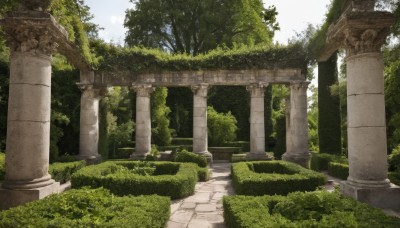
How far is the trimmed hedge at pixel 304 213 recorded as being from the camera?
16.6ft

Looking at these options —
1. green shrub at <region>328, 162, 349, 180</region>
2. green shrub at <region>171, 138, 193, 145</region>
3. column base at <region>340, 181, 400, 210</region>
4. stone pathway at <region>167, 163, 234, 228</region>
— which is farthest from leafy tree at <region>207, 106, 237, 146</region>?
column base at <region>340, 181, 400, 210</region>

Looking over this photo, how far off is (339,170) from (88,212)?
1162 centimetres

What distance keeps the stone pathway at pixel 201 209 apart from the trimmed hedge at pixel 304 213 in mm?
733

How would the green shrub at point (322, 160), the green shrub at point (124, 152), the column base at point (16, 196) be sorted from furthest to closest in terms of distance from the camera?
the green shrub at point (124, 152)
the green shrub at point (322, 160)
the column base at point (16, 196)

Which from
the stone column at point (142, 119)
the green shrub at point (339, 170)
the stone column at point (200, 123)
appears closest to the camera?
the green shrub at point (339, 170)

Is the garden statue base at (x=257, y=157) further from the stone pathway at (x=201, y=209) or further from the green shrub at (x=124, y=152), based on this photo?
the green shrub at (x=124, y=152)

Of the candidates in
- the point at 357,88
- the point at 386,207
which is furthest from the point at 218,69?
the point at 386,207

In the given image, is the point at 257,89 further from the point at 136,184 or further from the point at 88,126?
the point at 136,184

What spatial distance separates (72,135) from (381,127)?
1626 centimetres

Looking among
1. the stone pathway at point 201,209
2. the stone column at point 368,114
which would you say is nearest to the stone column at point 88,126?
the stone pathway at point 201,209

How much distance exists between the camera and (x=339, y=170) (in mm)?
13984

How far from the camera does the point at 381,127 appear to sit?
800 cm

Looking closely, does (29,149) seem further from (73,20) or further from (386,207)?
(386,207)

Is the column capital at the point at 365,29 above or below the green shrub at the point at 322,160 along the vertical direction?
above
